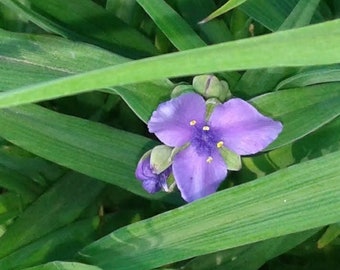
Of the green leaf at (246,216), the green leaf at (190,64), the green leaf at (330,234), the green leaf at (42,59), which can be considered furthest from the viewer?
the green leaf at (330,234)

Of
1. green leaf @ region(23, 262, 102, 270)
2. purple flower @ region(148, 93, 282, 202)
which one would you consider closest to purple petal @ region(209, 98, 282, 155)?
purple flower @ region(148, 93, 282, 202)

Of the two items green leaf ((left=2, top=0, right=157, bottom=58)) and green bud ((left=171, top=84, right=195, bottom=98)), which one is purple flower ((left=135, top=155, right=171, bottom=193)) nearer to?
green bud ((left=171, top=84, right=195, bottom=98))

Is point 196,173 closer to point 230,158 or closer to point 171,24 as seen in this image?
point 230,158

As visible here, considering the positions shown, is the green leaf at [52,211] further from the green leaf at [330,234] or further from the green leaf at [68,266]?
the green leaf at [330,234]

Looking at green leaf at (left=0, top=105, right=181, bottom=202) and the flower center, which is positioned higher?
green leaf at (left=0, top=105, right=181, bottom=202)

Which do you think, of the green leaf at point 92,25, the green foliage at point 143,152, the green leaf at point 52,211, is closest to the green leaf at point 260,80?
the green foliage at point 143,152

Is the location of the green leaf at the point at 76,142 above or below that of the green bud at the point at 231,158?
above

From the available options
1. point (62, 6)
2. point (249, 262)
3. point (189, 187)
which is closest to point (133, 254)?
point (189, 187)

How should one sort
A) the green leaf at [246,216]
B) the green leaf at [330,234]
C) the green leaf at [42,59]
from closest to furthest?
1. the green leaf at [246,216]
2. the green leaf at [42,59]
3. the green leaf at [330,234]
